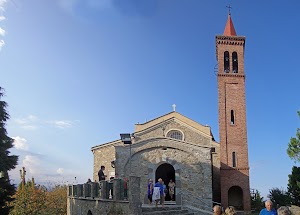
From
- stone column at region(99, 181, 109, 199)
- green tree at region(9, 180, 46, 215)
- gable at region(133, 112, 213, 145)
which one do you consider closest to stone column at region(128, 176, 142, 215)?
stone column at region(99, 181, 109, 199)

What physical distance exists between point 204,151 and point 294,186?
9.93 meters

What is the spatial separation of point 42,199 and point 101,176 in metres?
13.3

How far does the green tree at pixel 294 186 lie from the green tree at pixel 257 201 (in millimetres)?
2481

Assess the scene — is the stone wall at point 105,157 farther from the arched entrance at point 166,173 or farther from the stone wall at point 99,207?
the stone wall at point 99,207

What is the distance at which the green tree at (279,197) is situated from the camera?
26.6 metres

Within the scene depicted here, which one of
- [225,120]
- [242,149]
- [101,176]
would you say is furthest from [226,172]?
[101,176]

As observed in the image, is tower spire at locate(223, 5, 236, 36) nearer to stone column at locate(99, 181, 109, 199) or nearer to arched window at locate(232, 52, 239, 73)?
arched window at locate(232, 52, 239, 73)

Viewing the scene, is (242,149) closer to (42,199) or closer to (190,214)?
(190,214)

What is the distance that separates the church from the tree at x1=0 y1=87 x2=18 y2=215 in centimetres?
627

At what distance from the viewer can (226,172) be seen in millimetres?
26172

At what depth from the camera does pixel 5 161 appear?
1722 cm

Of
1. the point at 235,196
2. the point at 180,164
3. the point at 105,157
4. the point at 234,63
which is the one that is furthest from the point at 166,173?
the point at 234,63

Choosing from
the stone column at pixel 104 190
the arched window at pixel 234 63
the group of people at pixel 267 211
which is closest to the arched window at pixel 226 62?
the arched window at pixel 234 63

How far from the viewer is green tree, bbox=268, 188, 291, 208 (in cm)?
2661
